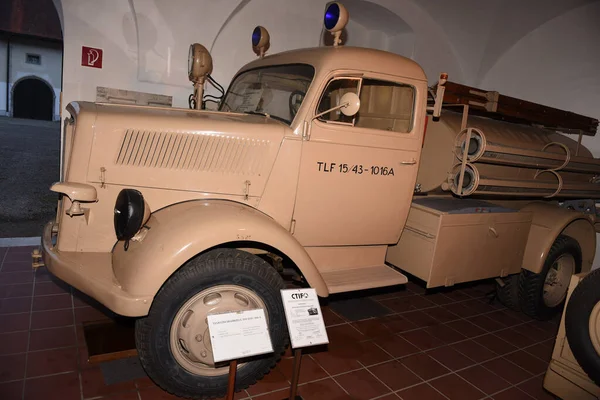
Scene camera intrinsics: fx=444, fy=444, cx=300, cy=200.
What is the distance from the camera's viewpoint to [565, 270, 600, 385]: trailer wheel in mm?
2855

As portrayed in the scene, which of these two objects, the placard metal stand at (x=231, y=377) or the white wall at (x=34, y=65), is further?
the white wall at (x=34, y=65)

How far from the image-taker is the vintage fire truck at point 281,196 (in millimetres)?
2480

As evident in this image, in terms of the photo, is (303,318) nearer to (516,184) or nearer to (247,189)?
(247,189)

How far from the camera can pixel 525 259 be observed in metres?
4.29

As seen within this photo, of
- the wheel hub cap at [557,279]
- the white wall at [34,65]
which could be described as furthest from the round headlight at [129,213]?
the white wall at [34,65]

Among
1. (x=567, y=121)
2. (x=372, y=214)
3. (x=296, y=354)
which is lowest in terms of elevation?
(x=296, y=354)

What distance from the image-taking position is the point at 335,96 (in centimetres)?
326

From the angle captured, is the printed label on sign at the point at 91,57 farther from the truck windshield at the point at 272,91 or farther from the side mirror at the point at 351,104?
the side mirror at the point at 351,104

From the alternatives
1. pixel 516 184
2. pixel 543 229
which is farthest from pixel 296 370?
pixel 543 229

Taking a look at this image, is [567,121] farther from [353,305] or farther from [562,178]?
[353,305]

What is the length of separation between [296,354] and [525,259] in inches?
115

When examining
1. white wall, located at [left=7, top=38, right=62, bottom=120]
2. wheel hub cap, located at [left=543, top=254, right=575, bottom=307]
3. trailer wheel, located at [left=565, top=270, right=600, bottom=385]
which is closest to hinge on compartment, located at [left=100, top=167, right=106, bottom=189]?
trailer wheel, located at [left=565, top=270, right=600, bottom=385]

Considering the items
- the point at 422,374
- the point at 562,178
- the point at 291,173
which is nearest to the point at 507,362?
the point at 422,374

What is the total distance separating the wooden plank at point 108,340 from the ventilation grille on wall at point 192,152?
1327 millimetres
